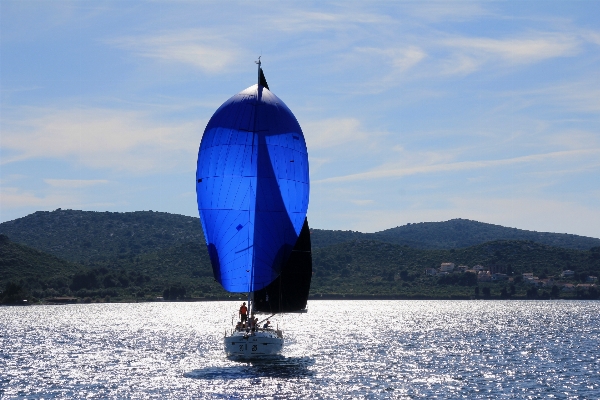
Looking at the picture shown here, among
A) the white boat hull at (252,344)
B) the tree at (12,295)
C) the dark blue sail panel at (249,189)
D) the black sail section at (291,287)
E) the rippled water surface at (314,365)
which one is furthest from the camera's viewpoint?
the tree at (12,295)

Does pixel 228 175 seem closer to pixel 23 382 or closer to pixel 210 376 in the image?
pixel 210 376

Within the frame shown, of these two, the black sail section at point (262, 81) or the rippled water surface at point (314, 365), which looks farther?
the black sail section at point (262, 81)

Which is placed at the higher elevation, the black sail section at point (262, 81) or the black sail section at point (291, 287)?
the black sail section at point (262, 81)

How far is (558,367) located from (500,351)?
14.6 m

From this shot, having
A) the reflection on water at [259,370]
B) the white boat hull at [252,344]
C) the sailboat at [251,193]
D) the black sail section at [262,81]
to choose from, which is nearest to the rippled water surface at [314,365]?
the reflection on water at [259,370]

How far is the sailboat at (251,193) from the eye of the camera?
56781mm

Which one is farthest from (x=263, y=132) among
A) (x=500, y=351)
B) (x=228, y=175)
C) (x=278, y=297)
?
(x=500, y=351)

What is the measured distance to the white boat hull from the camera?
58094 mm

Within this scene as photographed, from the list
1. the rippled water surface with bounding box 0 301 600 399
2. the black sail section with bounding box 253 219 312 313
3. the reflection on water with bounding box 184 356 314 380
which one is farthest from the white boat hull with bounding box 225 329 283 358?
the black sail section with bounding box 253 219 312 313

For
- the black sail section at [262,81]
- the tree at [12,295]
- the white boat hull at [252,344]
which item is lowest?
the white boat hull at [252,344]

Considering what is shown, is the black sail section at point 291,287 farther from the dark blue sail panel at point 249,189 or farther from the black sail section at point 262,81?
the black sail section at point 262,81

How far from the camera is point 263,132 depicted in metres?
57.0

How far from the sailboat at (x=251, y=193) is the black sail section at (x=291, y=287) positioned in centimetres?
363

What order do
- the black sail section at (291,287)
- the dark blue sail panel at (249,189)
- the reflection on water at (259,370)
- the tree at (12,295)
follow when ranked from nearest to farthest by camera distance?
the reflection on water at (259,370) < the dark blue sail panel at (249,189) < the black sail section at (291,287) < the tree at (12,295)
